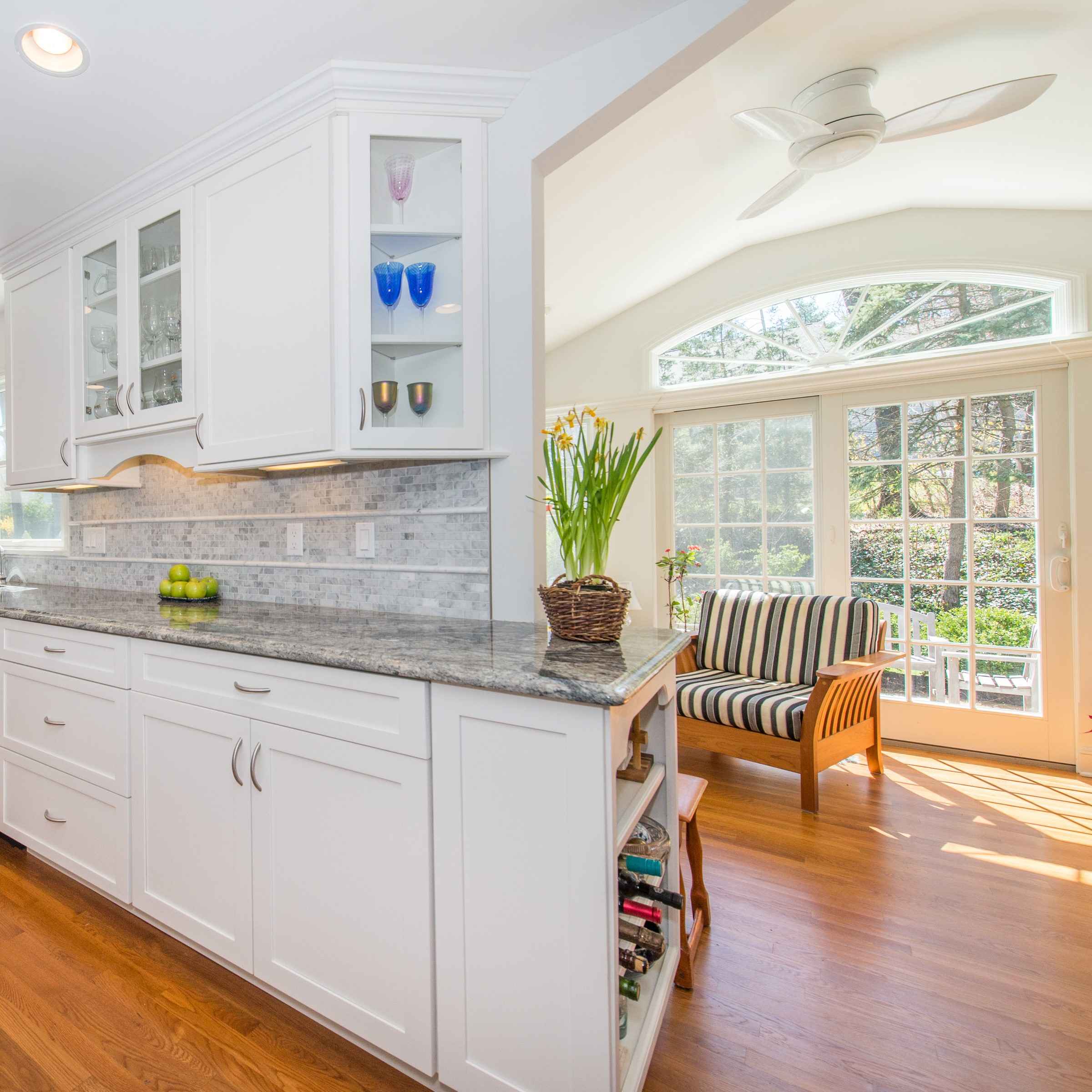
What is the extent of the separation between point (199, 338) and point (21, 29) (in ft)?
2.59

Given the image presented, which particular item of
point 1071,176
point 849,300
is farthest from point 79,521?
point 1071,176

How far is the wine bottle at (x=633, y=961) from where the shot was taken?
Answer: 122 centimetres

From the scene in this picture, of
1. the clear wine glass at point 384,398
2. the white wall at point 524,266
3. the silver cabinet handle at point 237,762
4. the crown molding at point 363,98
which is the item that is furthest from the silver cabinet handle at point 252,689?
the crown molding at point 363,98

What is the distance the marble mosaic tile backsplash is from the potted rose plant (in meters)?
0.43

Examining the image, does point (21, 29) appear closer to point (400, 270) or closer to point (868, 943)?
point (400, 270)

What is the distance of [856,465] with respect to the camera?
3.62 metres

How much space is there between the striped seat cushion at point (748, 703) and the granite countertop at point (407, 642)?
1.48 m

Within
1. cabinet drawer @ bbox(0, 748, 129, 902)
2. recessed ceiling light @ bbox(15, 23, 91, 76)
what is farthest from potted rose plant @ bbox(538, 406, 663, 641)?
recessed ceiling light @ bbox(15, 23, 91, 76)

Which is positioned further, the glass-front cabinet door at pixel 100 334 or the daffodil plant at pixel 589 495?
the glass-front cabinet door at pixel 100 334

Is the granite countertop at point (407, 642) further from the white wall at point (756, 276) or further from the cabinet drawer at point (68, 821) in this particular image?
the white wall at point (756, 276)

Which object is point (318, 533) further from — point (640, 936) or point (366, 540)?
point (640, 936)

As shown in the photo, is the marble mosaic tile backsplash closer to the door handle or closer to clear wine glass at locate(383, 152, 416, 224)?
clear wine glass at locate(383, 152, 416, 224)

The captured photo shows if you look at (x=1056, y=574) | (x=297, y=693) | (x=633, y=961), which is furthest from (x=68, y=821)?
(x=1056, y=574)

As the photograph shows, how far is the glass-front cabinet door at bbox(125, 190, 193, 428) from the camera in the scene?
79.7 inches
